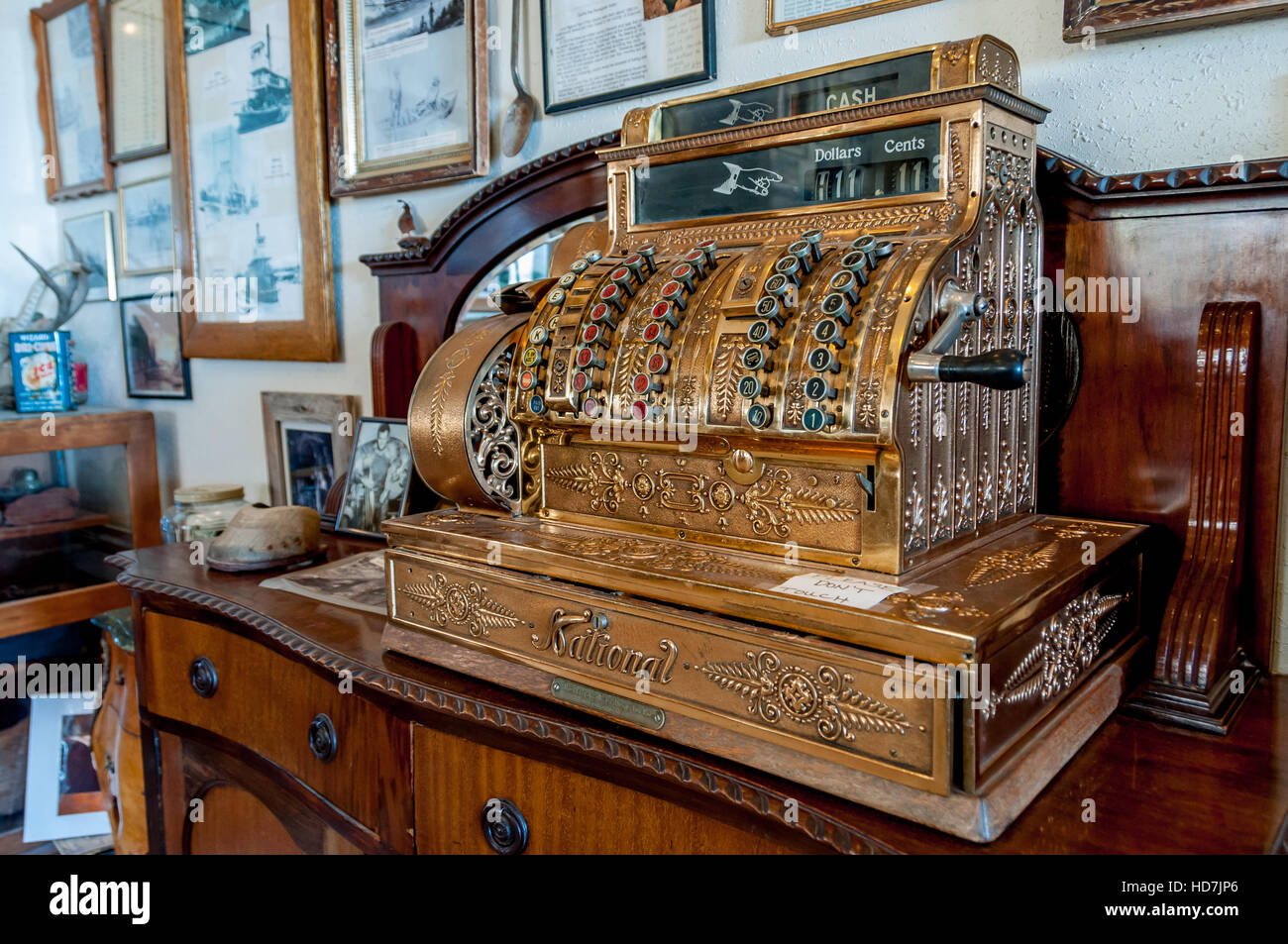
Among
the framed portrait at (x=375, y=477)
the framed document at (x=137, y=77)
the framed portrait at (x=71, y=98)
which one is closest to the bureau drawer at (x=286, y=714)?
the framed portrait at (x=375, y=477)

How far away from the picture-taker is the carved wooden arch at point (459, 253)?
1.78 meters

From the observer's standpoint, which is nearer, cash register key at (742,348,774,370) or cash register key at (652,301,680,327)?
cash register key at (742,348,774,370)

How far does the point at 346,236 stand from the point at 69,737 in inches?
76.0

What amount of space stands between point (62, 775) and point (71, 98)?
232 cm

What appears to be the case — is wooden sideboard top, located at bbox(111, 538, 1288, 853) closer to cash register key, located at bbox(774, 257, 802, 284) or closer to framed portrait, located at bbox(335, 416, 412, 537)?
cash register key, located at bbox(774, 257, 802, 284)

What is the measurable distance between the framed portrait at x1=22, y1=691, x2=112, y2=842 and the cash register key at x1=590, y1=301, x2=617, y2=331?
2.65 meters

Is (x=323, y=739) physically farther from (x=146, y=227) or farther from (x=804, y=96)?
(x=146, y=227)

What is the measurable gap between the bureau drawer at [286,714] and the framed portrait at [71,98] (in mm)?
2210

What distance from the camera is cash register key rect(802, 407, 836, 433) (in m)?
0.89

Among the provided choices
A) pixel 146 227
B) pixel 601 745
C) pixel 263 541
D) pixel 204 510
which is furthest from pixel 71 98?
pixel 601 745

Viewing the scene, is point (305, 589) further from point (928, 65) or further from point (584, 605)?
point (928, 65)

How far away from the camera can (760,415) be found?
948 millimetres

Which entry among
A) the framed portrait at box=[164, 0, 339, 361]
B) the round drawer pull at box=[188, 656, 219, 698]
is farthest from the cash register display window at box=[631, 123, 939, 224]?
the framed portrait at box=[164, 0, 339, 361]

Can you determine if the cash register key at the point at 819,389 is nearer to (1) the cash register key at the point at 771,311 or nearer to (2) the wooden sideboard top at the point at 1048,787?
(1) the cash register key at the point at 771,311
